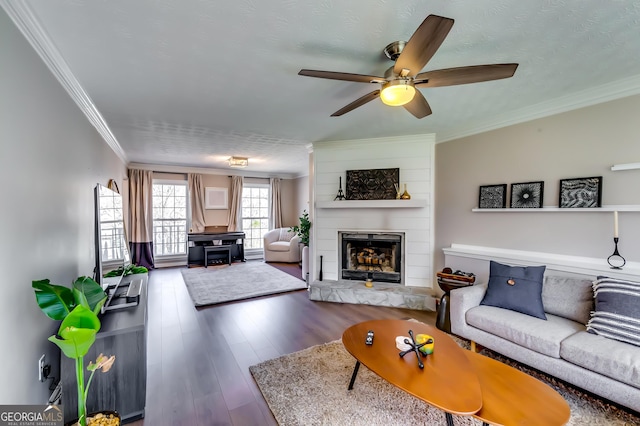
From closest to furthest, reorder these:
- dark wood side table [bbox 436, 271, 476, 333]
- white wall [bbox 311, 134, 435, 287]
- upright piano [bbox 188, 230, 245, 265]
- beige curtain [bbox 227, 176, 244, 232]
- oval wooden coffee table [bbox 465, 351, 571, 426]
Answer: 1. oval wooden coffee table [bbox 465, 351, 571, 426]
2. dark wood side table [bbox 436, 271, 476, 333]
3. white wall [bbox 311, 134, 435, 287]
4. upright piano [bbox 188, 230, 245, 265]
5. beige curtain [bbox 227, 176, 244, 232]

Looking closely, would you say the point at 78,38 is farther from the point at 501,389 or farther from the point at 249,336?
the point at 501,389

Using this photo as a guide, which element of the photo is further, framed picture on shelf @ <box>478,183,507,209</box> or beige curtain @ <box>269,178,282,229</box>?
beige curtain @ <box>269,178,282,229</box>

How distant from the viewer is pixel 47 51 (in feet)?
5.63

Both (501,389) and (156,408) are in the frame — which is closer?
(501,389)

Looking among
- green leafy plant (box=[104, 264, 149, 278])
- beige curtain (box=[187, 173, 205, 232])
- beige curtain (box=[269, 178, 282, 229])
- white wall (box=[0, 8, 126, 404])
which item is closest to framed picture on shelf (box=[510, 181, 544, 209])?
white wall (box=[0, 8, 126, 404])

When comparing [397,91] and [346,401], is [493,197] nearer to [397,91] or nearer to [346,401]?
[397,91]

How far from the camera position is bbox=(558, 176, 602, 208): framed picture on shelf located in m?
2.47

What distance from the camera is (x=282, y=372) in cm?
229

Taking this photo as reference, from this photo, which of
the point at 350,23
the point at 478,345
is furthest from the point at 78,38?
the point at 478,345

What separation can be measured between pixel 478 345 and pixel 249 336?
2.42 meters

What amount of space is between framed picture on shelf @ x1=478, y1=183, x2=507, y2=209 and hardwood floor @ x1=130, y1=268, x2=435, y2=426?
5.23ft

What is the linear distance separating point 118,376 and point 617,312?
11.6ft

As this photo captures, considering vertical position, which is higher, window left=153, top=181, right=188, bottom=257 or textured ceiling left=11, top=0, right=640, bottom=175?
textured ceiling left=11, top=0, right=640, bottom=175

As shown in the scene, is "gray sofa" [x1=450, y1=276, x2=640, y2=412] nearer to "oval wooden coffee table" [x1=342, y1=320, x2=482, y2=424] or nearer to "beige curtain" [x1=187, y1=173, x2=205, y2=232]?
"oval wooden coffee table" [x1=342, y1=320, x2=482, y2=424]
